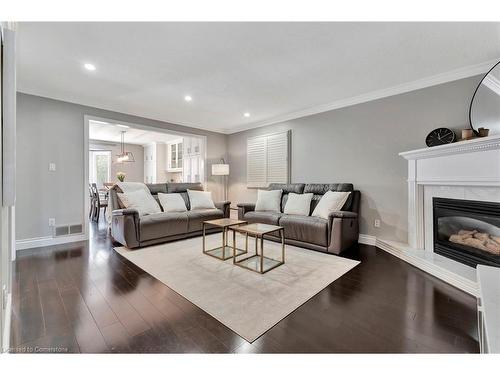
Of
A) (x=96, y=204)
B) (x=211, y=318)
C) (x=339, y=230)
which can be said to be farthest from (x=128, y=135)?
(x=211, y=318)

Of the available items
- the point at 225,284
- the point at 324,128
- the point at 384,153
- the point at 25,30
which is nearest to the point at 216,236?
the point at 225,284

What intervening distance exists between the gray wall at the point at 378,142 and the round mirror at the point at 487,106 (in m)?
0.15

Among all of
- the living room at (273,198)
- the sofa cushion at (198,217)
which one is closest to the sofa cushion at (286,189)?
the living room at (273,198)

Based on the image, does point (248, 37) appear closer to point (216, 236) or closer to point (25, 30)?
point (25, 30)

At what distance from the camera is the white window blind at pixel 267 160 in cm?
484

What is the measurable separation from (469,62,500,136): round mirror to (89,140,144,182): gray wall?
8.91 metres

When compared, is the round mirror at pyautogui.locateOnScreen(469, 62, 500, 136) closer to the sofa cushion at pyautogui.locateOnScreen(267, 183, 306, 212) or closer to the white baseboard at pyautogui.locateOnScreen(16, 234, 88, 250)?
the sofa cushion at pyautogui.locateOnScreen(267, 183, 306, 212)

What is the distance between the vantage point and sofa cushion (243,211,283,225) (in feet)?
12.1

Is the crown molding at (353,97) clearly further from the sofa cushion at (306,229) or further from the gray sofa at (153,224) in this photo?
the sofa cushion at (306,229)

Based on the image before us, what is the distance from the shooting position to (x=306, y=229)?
3.31 m

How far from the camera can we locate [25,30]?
1992 mm

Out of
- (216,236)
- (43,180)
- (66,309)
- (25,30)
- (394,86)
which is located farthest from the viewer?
(216,236)

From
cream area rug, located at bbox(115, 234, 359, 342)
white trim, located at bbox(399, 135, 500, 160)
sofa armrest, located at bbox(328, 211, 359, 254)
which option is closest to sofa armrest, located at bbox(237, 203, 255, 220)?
cream area rug, located at bbox(115, 234, 359, 342)
